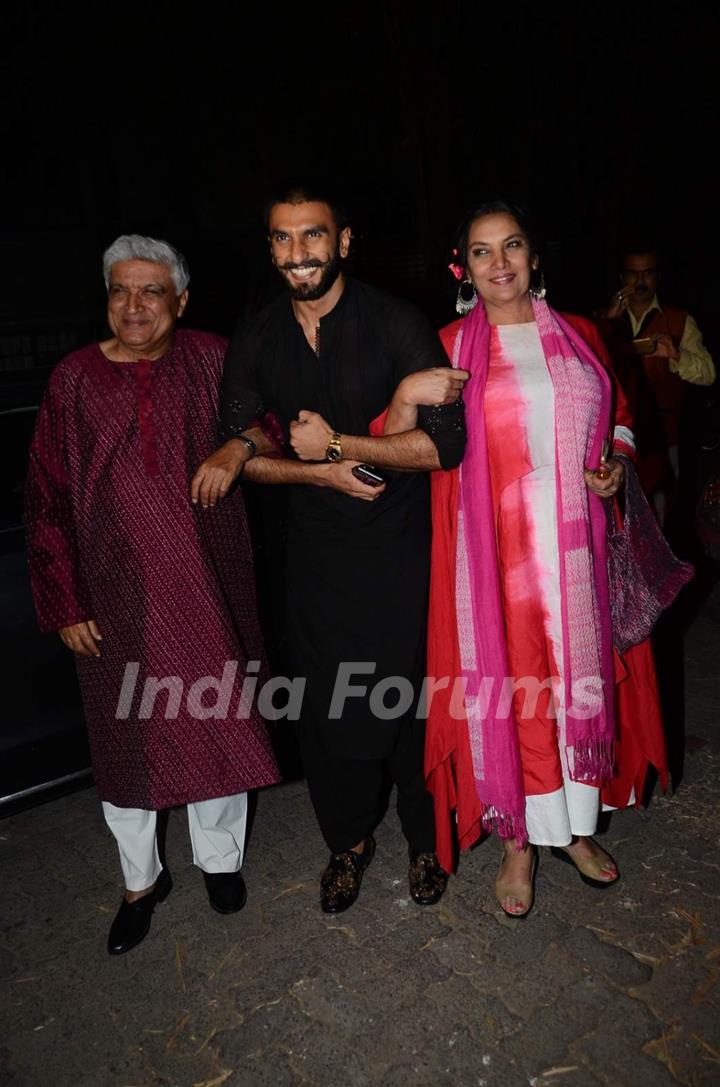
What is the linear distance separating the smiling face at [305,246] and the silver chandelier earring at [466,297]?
1.48 ft

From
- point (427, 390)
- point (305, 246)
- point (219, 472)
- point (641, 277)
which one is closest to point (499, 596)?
point (427, 390)

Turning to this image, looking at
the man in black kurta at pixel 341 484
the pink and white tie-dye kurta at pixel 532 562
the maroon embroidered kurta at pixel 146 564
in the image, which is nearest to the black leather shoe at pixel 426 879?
the man in black kurta at pixel 341 484

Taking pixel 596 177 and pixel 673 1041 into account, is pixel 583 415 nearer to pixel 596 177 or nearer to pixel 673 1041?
pixel 673 1041

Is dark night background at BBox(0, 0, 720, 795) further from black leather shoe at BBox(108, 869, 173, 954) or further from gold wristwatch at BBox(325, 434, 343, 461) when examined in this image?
black leather shoe at BBox(108, 869, 173, 954)

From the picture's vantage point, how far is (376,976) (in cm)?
240

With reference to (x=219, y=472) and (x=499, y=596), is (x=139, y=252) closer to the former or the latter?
(x=219, y=472)

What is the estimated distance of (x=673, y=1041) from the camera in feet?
Answer: 6.98

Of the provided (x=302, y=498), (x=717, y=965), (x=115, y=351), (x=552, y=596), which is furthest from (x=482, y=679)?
(x=115, y=351)

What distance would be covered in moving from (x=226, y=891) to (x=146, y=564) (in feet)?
3.71

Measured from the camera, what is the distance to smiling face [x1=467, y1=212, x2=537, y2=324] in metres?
2.31

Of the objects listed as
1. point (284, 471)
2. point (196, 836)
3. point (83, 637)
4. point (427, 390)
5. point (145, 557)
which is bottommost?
point (196, 836)

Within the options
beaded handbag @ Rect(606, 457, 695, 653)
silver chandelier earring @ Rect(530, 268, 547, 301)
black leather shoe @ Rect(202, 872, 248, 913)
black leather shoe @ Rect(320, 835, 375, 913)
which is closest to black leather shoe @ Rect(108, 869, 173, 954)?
black leather shoe @ Rect(202, 872, 248, 913)

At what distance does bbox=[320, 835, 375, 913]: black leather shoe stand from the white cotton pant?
0.98 ft

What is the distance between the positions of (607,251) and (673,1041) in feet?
36.8
